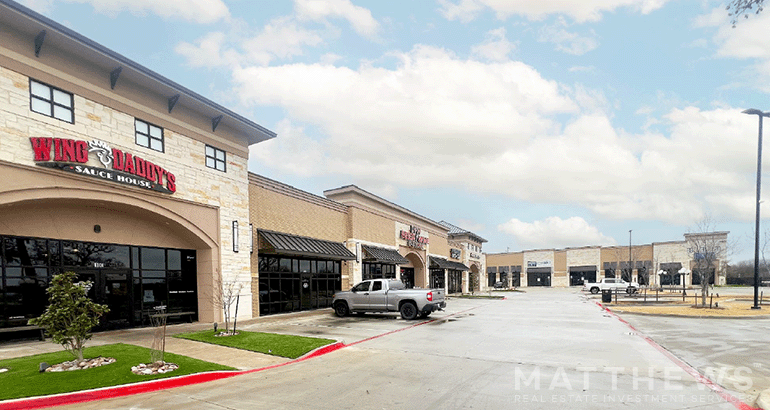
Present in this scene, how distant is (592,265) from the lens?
78750mm

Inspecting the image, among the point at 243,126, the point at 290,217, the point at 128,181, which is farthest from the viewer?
the point at 290,217

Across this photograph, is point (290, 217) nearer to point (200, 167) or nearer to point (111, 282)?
point (200, 167)

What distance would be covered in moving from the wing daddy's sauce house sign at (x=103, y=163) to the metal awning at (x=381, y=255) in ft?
50.0

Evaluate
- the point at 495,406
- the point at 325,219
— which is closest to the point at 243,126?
the point at 325,219

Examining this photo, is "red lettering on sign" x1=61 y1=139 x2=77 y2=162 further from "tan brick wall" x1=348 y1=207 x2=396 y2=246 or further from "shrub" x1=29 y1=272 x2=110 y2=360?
"tan brick wall" x1=348 y1=207 x2=396 y2=246

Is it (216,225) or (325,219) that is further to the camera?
(325,219)

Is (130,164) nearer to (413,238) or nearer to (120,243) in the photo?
(120,243)

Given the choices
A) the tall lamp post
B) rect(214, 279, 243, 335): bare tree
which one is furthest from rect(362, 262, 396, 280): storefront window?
the tall lamp post

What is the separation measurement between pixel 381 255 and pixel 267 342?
18.5 meters

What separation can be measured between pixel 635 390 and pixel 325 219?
20.2 meters

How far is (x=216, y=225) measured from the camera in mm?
18312

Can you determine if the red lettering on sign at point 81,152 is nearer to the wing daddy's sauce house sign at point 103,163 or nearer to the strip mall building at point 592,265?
the wing daddy's sauce house sign at point 103,163

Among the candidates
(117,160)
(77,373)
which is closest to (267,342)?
(77,373)

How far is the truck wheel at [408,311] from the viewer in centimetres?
1934
